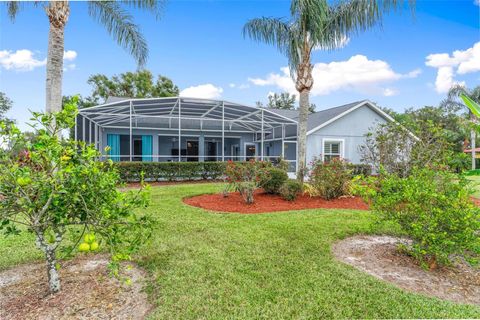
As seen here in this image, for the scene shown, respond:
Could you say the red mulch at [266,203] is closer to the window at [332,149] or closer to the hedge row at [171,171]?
the hedge row at [171,171]

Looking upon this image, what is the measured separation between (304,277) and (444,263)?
209 centimetres

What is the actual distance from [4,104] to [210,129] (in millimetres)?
21333

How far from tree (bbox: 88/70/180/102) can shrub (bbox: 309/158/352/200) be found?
86.4 ft

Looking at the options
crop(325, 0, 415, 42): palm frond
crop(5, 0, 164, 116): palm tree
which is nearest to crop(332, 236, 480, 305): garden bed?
crop(5, 0, 164, 116): palm tree

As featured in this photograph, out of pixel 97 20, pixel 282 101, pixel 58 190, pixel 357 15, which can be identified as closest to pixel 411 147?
pixel 357 15

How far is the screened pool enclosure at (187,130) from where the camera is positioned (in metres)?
13.4

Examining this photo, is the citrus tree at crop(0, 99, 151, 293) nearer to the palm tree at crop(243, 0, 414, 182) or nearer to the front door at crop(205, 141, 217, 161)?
the palm tree at crop(243, 0, 414, 182)

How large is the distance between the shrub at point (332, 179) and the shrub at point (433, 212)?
4403 millimetres

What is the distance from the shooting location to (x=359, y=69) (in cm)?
1898

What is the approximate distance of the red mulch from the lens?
7.26 metres

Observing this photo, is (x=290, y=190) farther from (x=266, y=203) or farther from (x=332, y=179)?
(x=332, y=179)

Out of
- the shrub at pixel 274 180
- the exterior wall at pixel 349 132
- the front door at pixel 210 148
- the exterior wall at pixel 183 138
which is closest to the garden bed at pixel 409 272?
the shrub at pixel 274 180

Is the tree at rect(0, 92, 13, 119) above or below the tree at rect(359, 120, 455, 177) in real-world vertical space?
above

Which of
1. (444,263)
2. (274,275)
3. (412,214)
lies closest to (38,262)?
(274,275)
